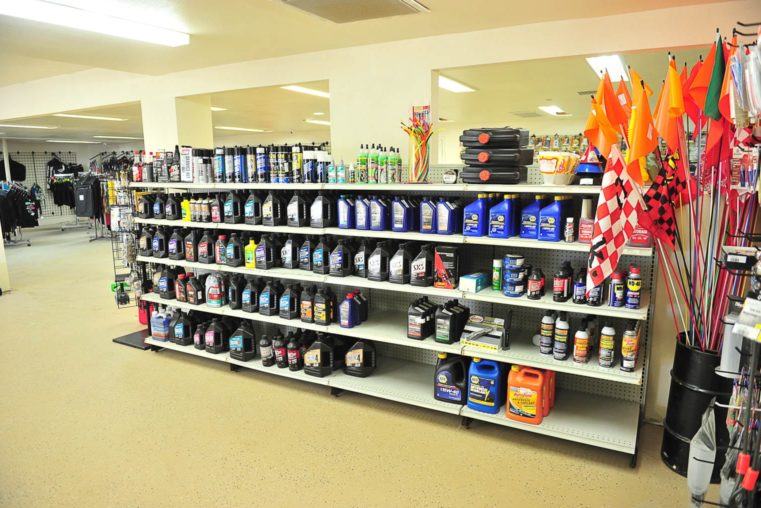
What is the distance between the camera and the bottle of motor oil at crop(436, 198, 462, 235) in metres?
3.55

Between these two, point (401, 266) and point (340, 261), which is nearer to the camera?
point (401, 266)

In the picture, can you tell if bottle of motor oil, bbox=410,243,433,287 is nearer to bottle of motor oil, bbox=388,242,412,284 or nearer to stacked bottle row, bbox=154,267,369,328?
bottle of motor oil, bbox=388,242,412,284

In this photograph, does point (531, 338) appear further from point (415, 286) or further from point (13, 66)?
point (13, 66)

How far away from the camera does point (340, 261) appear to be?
4.05 m

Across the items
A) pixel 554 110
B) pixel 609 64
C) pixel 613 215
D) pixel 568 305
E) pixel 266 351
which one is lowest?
pixel 266 351

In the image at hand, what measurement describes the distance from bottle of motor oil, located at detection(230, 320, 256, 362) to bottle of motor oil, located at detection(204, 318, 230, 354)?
0.17m

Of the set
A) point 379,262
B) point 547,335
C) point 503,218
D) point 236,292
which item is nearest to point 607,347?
point 547,335

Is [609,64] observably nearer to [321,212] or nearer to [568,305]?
[568,305]

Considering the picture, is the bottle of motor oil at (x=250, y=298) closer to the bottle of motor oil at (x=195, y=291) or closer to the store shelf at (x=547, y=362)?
the bottle of motor oil at (x=195, y=291)

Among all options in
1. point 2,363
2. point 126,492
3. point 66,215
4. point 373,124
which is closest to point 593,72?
point 373,124

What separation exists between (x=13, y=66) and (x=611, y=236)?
6705 mm

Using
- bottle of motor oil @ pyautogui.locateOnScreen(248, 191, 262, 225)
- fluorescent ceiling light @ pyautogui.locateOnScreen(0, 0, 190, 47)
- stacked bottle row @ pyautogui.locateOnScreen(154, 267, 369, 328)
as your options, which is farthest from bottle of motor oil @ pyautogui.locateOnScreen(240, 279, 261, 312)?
fluorescent ceiling light @ pyautogui.locateOnScreen(0, 0, 190, 47)

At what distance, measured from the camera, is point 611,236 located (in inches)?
110

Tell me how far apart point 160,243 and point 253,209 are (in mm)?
1337
